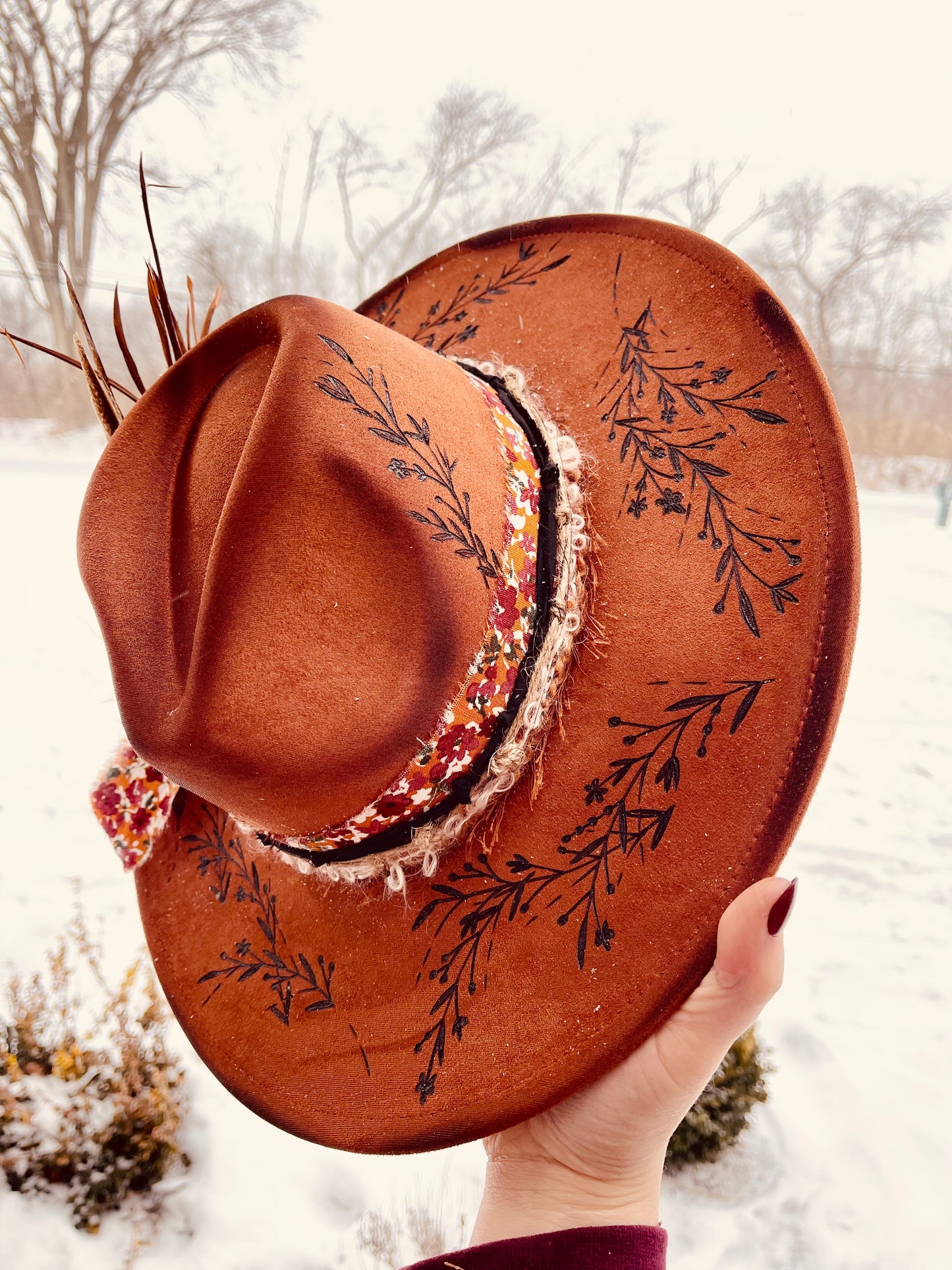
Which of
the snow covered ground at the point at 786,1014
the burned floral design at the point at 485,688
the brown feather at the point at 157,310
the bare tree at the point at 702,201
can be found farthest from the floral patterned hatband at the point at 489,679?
the bare tree at the point at 702,201

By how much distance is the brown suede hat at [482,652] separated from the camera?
688 millimetres

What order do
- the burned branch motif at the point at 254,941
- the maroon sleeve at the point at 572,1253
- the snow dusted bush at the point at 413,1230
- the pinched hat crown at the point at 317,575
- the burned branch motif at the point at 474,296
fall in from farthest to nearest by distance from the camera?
the snow dusted bush at the point at 413,1230, the burned branch motif at the point at 474,296, the burned branch motif at the point at 254,941, the maroon sleeve at the point at 572,1253, the pinched hat crown at the point at 317,575

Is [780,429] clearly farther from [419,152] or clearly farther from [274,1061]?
[419,152]

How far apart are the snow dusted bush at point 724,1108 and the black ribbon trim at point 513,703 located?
158 cm

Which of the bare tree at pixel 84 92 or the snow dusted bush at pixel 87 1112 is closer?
the snow dusted bush at pixel 87 1112

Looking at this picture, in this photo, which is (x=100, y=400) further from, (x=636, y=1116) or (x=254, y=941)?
(x=636, y=1116)

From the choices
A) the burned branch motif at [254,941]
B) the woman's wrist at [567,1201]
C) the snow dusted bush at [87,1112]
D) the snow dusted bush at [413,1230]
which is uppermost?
the burned branch motif at [254,941]

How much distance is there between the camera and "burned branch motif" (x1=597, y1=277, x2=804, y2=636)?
0.76 meters

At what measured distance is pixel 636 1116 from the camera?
0.85 m

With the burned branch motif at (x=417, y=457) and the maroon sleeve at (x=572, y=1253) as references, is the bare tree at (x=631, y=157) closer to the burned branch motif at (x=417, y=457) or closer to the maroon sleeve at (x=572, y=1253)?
the burned branch motif at (x=417, y=457)

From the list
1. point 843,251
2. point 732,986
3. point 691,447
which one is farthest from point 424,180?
point 732,986

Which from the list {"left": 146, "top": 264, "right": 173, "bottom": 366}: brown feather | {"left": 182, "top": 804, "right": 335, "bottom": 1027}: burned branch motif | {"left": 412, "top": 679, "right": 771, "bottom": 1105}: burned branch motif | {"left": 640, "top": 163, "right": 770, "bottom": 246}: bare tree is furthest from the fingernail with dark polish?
{"left": 640, "top": 163, "right": 770, "bottom": 246}: bare tree

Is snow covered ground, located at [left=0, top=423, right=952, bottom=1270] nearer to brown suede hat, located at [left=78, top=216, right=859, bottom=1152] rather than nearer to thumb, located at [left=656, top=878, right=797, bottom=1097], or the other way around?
brown suede hat, located at [left=78, top=216, right=859, bottom=1152]

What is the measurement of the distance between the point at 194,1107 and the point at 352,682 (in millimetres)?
2099
